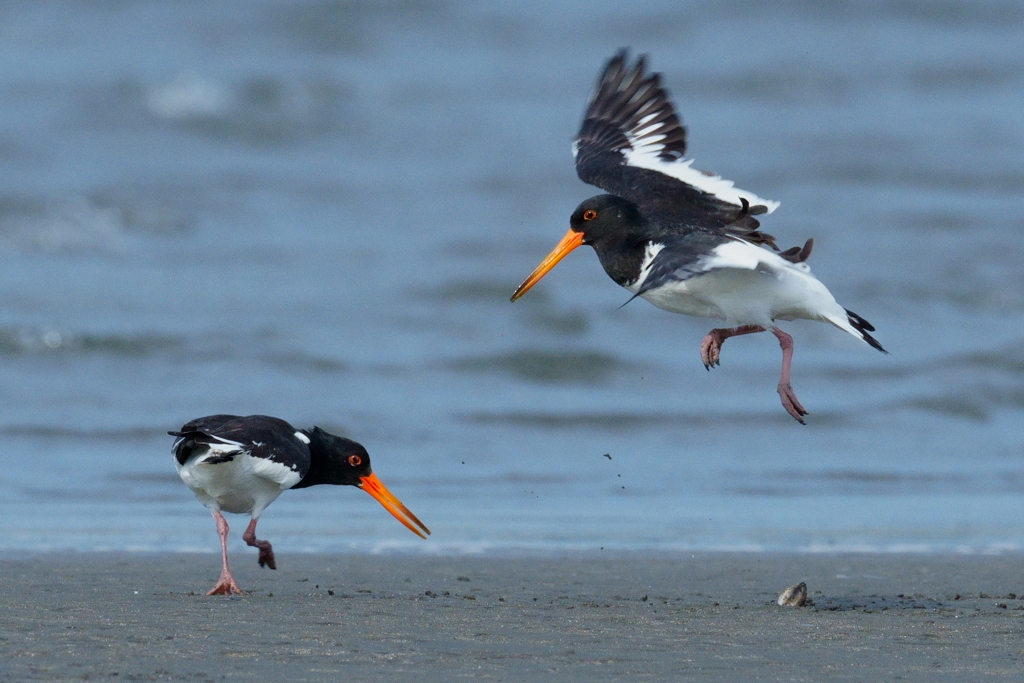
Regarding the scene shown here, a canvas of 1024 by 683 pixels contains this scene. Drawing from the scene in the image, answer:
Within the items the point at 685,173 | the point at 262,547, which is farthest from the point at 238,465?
the point at 685,173

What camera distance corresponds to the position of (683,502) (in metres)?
8.80

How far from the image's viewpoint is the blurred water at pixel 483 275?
29.2ft

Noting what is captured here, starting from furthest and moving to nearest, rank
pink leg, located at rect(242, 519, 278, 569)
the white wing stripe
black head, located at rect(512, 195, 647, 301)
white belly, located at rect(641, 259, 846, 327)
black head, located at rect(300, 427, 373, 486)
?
the white wing stripe
black head, located at rect(512, 195, 647, 301)
black head, located at rect(300, 427, 373, 486)
white belly, located at rect(641, 259, 846, 327)
pink leg, located at rect(242, 519, 278, 569)

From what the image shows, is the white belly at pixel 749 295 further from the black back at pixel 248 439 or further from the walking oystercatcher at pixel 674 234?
the black back at pixel 248 439

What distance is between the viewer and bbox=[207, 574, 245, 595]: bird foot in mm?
5988

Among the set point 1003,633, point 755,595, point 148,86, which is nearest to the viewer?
point 1003,633

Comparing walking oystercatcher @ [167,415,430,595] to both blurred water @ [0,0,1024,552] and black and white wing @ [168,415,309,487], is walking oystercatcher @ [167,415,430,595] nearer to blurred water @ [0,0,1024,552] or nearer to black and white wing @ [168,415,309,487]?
black and white wing @ [168,415,309,487]

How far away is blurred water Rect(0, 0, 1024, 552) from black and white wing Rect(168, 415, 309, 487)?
33.1 inches

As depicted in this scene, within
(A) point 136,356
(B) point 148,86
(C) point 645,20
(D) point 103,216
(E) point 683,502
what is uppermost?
(C) point 645,20

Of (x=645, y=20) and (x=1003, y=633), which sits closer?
(x=1003, y=633)

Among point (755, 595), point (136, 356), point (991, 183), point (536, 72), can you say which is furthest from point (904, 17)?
point (755, 595)

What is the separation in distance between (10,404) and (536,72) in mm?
17123

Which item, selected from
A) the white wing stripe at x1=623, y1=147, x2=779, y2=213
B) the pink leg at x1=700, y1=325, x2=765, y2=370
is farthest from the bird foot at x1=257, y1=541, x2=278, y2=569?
the white wing stripe at x1=623, y1=147, x2=779, y2=213

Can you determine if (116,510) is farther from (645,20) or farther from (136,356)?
(645,20)
